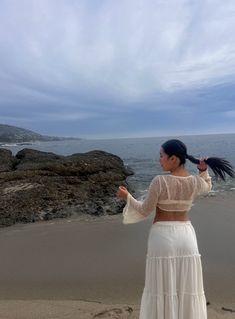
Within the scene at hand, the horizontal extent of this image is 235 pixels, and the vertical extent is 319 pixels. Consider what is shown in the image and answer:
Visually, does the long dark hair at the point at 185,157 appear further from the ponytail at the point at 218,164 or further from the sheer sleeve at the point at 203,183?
the sheer sleeve at the point at 203,183

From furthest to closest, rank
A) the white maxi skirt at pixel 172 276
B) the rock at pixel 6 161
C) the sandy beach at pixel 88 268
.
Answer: the rock at pixel 6 161 < the sandy beach at pixel 88 268 < the white maxi skirt at pixel 172 276

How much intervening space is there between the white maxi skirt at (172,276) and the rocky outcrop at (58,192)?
24.9ft

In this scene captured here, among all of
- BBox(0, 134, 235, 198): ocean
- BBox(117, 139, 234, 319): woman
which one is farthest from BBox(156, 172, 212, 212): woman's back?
BBox(0, 134, 235, 198): ocean

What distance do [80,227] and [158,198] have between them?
21.8 feet

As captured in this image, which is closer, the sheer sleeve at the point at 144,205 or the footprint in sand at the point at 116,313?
the sheer sleeve at the point at 144,205

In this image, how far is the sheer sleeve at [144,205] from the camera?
395 cm

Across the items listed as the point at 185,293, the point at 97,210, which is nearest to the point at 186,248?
the point at 185,293

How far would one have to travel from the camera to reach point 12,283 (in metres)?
7.04

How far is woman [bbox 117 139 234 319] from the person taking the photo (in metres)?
3.95

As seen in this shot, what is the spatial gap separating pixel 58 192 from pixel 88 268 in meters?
5.63

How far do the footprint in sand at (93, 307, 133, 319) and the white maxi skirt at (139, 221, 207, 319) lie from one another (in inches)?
64.4

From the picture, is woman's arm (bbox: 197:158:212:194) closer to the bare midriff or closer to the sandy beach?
the bare midriff

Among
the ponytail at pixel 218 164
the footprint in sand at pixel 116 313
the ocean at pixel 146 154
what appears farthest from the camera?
the ocean at pixel 146 154

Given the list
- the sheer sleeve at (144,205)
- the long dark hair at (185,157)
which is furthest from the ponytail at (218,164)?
the sheer sleeve at (144,205)
